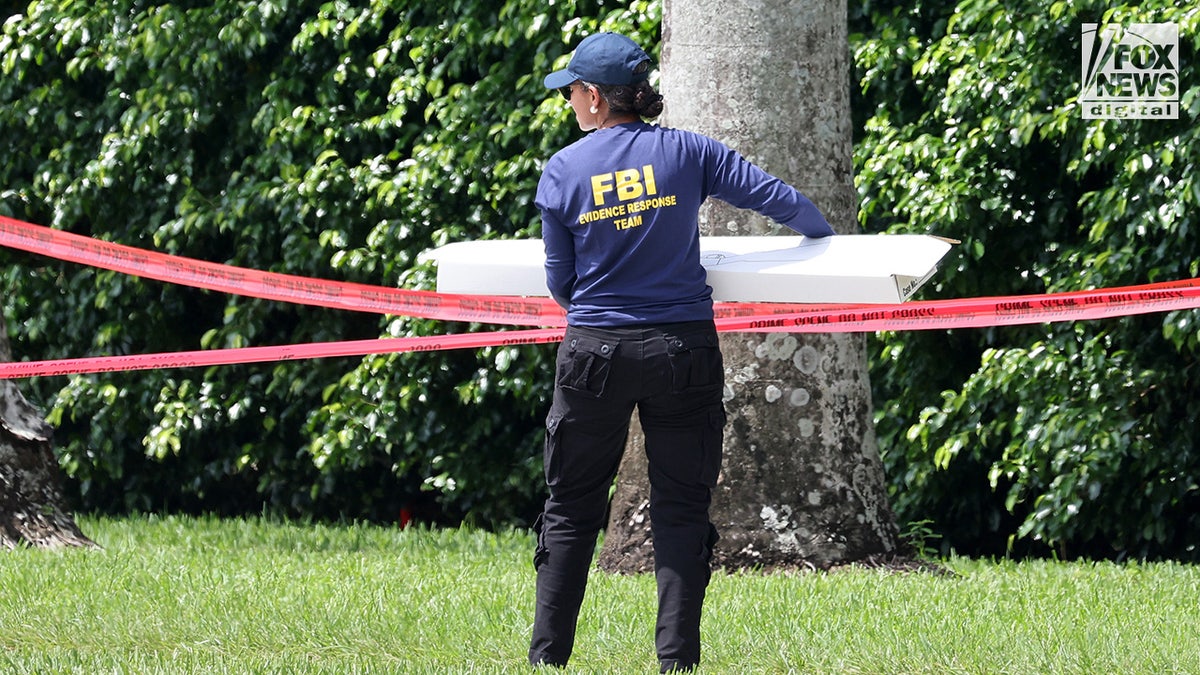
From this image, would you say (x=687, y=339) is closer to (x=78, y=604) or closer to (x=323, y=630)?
(x=323, y=630)

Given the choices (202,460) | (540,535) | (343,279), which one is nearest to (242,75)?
(343,279)

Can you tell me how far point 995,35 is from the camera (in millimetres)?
6441

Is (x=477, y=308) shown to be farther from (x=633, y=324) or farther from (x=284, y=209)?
(x=284, y=209)

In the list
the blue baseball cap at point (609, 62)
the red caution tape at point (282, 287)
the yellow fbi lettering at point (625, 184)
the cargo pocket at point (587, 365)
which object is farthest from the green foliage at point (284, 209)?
the cargo pocket at point (587, 365)

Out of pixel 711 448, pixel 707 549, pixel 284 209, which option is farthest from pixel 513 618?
pixel 284 209

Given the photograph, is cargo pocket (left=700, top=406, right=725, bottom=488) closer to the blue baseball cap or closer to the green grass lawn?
the green grass lawn

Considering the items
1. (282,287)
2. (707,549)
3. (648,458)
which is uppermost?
(282,287)

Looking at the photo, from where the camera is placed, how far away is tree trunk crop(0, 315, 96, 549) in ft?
20.9

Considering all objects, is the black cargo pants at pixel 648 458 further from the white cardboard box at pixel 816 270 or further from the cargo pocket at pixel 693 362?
the white cardboard box at pixel 816 270

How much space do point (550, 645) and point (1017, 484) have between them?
3361mm

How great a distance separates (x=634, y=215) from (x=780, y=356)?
7.07 feet

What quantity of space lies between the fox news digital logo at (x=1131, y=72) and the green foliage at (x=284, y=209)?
69.9 inches

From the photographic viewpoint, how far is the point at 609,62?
152 inches

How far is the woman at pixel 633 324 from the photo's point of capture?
383cm
